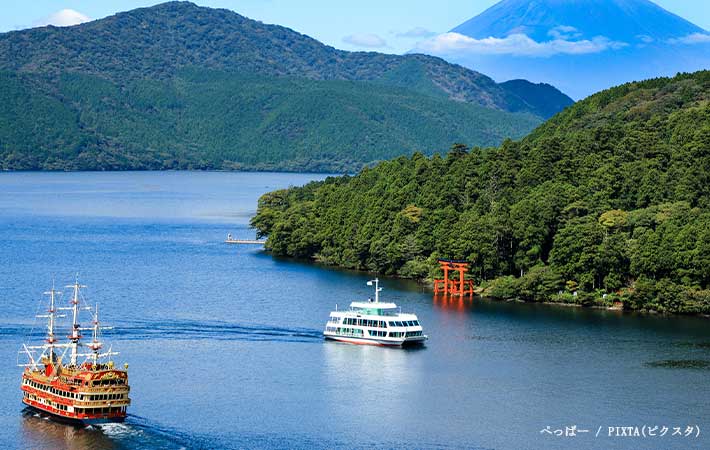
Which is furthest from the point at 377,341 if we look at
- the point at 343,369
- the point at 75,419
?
the point at 75,419

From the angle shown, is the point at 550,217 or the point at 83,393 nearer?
the point at 83,393

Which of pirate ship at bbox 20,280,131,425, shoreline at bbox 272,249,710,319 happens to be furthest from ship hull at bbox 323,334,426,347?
pirate ship at bbox 20,280,131,425

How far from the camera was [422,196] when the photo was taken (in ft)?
372

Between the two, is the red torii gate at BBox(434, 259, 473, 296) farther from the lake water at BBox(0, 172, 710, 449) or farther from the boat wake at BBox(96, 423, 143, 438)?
the boat wake at BBox(96, 423, 143, 438)

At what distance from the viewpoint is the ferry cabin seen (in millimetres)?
74625

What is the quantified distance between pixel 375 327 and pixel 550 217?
90.4 ft


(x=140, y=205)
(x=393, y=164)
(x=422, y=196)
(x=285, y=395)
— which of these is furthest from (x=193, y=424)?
(x=140, y=205)

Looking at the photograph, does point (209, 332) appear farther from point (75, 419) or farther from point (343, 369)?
point (75, 419)

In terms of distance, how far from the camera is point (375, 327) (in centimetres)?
7538

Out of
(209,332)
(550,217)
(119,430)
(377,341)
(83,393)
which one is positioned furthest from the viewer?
(550,217)

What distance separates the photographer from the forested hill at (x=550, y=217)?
89938mm

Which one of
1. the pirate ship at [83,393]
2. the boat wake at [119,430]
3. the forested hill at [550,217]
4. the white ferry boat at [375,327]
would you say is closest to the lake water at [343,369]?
the boat wake at [119,430]

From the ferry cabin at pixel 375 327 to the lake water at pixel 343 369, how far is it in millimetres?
1097

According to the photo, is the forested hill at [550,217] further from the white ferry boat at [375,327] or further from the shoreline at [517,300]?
the white ferry boat at [375,327]
